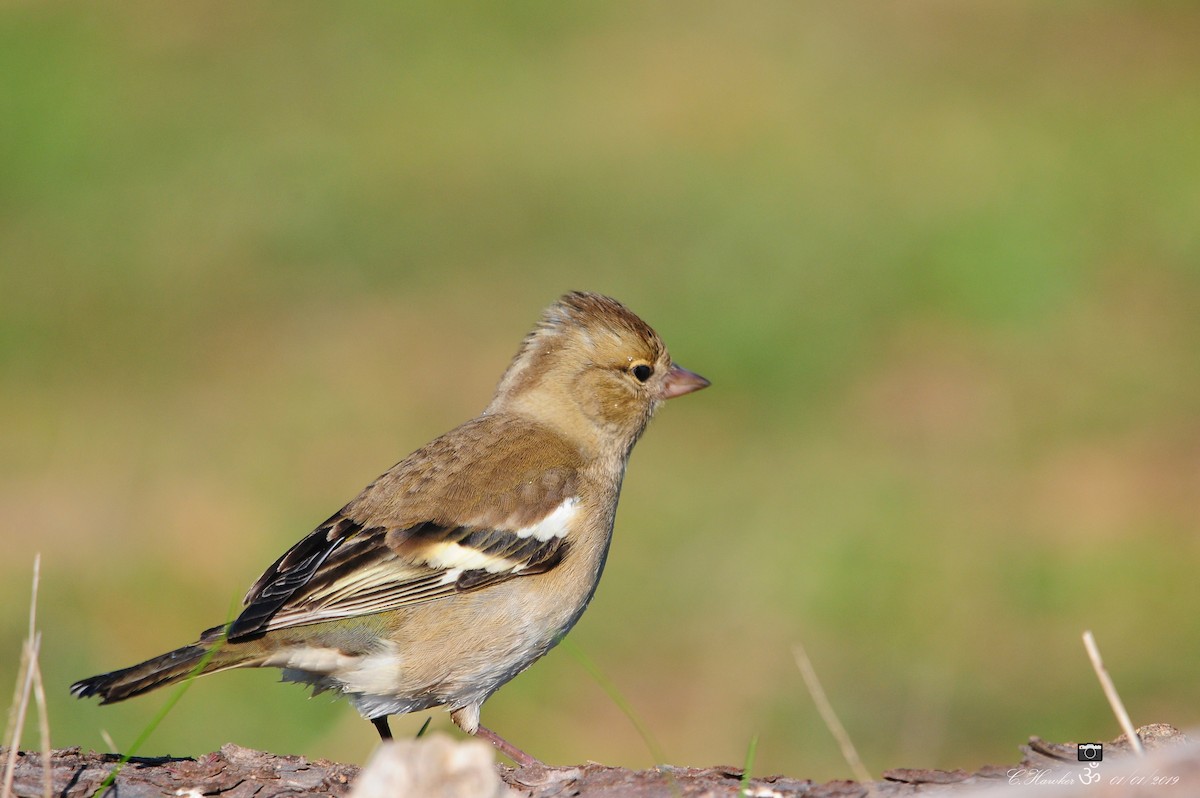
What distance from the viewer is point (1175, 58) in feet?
71.6

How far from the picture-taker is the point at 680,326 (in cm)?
1452

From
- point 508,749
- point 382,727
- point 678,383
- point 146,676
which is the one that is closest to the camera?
point 146,676

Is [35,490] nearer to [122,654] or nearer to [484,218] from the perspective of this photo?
[122,654]

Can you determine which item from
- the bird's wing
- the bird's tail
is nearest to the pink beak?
the bird's wing

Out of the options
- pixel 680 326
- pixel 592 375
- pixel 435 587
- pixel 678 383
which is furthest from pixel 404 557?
pixel 680 326

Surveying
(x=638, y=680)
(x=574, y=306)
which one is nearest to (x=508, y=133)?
(x=638, y=680)

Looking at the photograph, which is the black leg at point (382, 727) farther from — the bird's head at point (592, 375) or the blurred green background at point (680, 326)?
the bird's head at point (592, 375)

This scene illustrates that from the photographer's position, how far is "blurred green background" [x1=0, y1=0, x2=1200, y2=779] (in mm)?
10117

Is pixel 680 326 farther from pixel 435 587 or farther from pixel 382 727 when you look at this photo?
pixel 435 587

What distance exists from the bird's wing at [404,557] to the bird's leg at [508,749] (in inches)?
22.3

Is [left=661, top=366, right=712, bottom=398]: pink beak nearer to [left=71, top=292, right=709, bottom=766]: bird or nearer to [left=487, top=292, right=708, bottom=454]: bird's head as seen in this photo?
[left=487, top=292, right=708, bottom=454]: bird's head

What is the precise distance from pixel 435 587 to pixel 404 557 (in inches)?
6.2

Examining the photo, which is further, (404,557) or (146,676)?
(404,557)

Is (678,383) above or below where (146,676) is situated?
above
